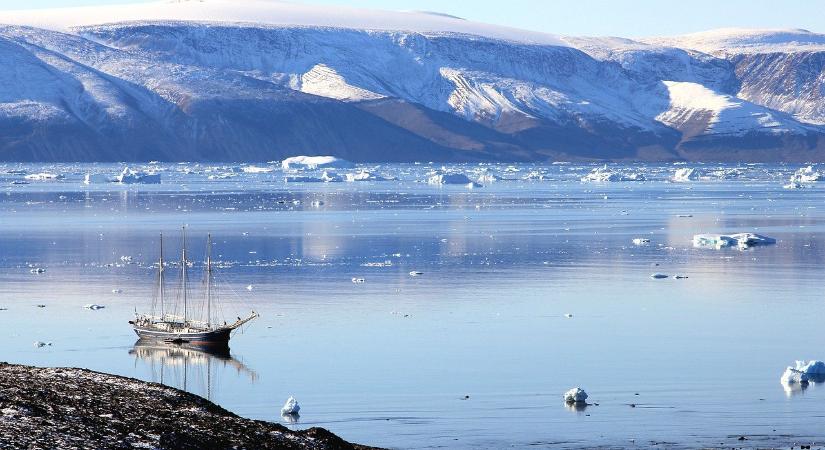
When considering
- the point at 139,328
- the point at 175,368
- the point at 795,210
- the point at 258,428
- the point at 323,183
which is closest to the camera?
the point at 258,428

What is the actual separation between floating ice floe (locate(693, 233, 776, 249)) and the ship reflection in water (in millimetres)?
24915

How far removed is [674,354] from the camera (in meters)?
24.0

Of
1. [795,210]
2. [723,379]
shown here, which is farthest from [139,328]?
[795,210]

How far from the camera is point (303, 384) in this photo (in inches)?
842

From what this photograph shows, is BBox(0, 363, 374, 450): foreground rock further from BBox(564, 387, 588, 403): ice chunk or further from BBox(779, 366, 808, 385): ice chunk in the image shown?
BBox(779, 366, 808, 385): ice chunk

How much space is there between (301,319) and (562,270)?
1165 cm

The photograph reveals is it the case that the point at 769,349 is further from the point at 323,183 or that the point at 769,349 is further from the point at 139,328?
the point at 323,183

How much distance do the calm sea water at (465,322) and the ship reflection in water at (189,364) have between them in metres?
0.07

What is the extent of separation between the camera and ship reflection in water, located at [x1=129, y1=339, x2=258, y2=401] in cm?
2227

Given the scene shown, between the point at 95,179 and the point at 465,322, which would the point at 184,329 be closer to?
the point at 465,322

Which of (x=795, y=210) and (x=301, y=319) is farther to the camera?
(x=795, y=210)

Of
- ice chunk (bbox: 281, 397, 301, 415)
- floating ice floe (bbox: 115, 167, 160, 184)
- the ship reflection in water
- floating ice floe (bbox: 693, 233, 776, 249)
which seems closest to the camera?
ice chunk (bbox: 281, 397, 301, 415)

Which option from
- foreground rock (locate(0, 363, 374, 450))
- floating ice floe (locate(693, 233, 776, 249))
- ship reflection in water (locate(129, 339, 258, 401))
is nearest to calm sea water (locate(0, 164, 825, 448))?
ship reflection in water (locate(129, 339, 258, 401))

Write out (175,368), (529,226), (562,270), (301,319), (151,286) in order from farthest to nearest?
(529,226) → (562,270) → (151,286) → (301,319) → (175,368)
